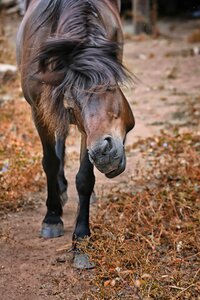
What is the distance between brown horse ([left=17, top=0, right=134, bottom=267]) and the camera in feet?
9.66

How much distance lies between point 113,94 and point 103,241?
89 centimetres

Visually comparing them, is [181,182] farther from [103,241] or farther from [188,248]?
[103,241]

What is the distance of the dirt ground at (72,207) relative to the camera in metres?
3.27

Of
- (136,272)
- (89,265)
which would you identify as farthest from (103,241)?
(136,272)

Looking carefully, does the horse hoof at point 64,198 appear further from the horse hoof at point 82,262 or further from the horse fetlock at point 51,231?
the horse hoof at point 82,262

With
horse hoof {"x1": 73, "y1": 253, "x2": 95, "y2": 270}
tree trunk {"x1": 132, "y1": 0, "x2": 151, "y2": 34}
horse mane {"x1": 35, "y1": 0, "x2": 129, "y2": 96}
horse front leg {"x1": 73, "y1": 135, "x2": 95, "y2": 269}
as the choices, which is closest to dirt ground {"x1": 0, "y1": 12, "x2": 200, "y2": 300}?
horse hoof {"x1": 73, "y1": 253, "x2": 95, "y2": 270}

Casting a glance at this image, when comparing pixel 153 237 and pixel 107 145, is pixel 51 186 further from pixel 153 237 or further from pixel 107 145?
pixel 107 145

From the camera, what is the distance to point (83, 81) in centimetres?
299

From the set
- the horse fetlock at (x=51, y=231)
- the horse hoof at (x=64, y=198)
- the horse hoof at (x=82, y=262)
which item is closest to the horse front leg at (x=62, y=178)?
the horse hoof at (x=64, y=198)

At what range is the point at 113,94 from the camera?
3.03m

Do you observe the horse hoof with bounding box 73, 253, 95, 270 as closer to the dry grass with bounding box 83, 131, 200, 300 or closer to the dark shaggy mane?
the dry grass with bounding box 83, 131, 200, 300

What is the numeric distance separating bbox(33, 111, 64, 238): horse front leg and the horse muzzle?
0.98m

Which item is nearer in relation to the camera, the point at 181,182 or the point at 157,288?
the point at 157,288

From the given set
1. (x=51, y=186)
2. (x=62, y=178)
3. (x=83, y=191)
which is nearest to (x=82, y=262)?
(x=83, y=191)
